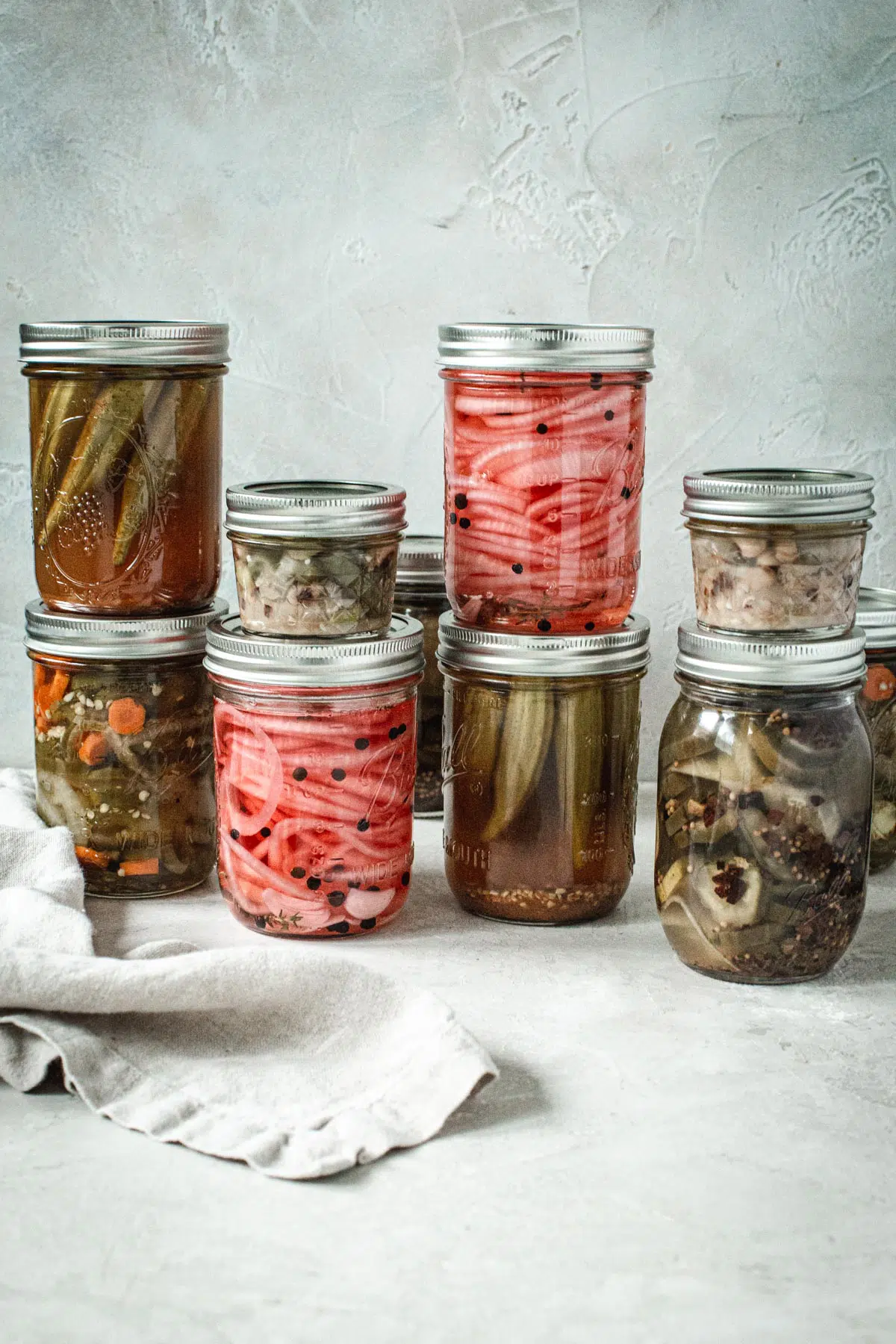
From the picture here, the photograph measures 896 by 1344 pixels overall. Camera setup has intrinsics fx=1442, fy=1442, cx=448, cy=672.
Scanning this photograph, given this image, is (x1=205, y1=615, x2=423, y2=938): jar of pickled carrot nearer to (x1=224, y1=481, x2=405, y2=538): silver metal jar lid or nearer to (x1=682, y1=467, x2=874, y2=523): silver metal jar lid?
(x1=224, y1=481, x2=405, y2=538): silver metal jar lid

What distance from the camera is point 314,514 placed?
1.10 m

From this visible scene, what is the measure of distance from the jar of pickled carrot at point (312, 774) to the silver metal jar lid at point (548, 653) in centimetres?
5

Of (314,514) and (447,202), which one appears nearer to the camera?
(314,514)

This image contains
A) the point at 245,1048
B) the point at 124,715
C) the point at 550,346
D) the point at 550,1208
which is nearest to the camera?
the point at 550,1208

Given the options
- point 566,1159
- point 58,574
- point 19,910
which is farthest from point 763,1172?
point 58,574

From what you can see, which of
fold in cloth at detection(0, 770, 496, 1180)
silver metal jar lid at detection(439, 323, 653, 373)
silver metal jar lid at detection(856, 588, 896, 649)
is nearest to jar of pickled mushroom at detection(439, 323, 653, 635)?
silver metal jar lid at detection(439, 323, 653, 373)

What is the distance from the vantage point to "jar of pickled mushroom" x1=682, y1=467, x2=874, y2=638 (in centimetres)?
103

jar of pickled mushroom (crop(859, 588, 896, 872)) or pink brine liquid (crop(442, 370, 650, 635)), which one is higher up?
pink brine liquid (crop(442, 370, 650, 635))

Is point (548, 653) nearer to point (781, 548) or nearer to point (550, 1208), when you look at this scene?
point (781, 548)

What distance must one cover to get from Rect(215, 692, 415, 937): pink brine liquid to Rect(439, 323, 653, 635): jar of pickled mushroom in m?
0.13

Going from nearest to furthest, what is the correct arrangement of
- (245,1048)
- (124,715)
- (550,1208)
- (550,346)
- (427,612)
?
(550,1208) < (245,1048) < (550,346) < (124,715) < (427,612)

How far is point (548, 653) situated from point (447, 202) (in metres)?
0.61

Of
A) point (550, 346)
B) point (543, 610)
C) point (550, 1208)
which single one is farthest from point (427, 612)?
point (550, 1208)

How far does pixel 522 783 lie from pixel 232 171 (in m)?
0.75
